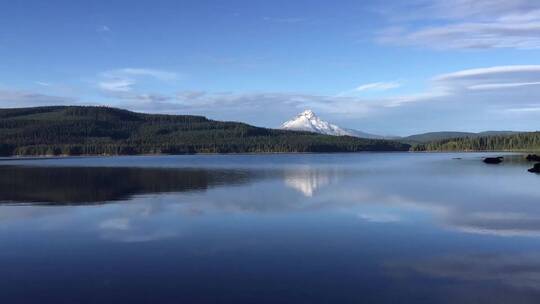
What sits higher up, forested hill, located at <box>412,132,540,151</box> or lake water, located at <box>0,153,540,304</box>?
forested hill, located at <box>412,132,540,151</box>

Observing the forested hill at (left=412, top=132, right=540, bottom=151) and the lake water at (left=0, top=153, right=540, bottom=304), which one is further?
the forested hill at (left=412, top=132, right=540, bottom=151)

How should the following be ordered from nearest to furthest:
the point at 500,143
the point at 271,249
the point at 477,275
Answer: the point at 477,275
the point at 271,249
the point at 500,143

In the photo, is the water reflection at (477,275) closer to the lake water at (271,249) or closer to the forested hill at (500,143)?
the lake water at (271,249)

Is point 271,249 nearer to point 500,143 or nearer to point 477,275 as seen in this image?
point 477,275

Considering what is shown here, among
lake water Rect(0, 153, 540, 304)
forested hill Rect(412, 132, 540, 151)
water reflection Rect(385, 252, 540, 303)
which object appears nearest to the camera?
water reflection Rect(385, 252, 540, 303)

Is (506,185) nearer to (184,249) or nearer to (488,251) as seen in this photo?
(488,251)

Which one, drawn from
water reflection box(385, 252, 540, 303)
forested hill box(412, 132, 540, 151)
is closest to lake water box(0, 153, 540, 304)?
water reflection box(385, 252, 540, 303)

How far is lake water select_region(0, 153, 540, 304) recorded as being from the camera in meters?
14.1

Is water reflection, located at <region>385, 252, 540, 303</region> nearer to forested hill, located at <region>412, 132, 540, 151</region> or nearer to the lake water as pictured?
the lake water

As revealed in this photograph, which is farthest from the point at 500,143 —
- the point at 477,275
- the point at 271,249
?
the point at 477,275

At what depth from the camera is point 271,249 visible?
1925cm

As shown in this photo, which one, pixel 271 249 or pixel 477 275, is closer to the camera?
pixel 477 275

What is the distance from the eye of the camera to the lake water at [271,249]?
14109 millimetres

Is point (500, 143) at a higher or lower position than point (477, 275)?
higher
